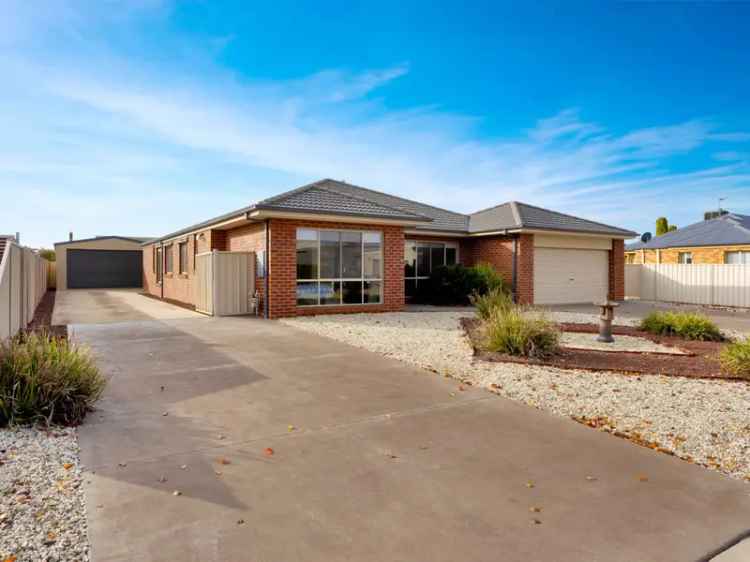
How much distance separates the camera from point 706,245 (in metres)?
26.4

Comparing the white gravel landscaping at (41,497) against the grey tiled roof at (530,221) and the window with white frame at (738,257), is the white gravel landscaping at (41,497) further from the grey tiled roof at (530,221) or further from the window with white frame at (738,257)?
the window with white frame at (738,257)

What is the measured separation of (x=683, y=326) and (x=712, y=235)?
67.4ft

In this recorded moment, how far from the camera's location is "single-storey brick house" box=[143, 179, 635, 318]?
45.1 feet

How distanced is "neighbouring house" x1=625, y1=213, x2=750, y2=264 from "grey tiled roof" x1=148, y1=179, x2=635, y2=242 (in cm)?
858

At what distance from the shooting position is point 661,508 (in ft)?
10.8

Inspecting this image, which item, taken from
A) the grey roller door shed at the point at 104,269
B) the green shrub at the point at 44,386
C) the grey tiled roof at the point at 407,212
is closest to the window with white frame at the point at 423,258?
the grey tiled roof at the point at 407,212

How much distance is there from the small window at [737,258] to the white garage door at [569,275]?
30.1ft

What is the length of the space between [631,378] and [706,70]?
1208cm

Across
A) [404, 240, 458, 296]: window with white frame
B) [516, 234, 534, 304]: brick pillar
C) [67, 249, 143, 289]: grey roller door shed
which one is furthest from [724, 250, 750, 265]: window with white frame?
[67, 249, 143, 289]: grey roller door shed

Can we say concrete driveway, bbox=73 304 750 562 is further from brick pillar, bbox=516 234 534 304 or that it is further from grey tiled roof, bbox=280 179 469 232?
grey tiled roof, bbox=280 179 469 232

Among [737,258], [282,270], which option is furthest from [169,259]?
[737,258]

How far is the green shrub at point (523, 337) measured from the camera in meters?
8.38

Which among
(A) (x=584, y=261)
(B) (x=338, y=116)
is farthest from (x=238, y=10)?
(A) (x=584, y=261)

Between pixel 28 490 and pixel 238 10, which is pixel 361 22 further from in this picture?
pixel 28 490
